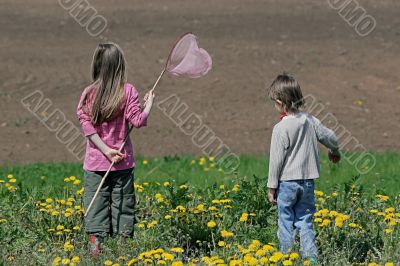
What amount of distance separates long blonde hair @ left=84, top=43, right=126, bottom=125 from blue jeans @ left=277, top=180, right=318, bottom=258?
120cm

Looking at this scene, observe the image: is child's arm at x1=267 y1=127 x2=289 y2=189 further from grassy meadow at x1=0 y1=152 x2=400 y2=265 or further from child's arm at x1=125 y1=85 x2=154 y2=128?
child's arm at x1=125 y1=85 x2=154 y2=128

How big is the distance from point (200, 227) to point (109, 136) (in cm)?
99

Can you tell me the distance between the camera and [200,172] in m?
8.98

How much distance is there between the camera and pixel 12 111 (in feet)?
37.8

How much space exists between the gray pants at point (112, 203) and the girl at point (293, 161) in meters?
0.98

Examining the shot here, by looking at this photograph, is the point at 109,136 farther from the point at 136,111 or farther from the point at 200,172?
the point at 200,172

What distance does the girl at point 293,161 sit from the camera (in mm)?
5816

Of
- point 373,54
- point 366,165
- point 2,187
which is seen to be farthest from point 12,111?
point 373,54

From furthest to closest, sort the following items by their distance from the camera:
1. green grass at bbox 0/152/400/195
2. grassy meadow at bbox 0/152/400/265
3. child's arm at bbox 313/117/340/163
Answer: green grass at bbox 0/152/400/195 < child's arm at bbox 313/117/340/163 < grassy meadow at bbox 0/152/400/265

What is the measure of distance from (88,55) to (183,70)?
27.1ft

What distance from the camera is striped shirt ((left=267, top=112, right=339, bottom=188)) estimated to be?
5.82 metres

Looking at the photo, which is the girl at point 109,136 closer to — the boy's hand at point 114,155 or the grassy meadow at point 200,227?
the boy's hand at point 114,155

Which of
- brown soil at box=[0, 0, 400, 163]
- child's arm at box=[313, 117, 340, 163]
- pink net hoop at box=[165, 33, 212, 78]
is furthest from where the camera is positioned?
brown soil at box=[0, 0, 400, 163]

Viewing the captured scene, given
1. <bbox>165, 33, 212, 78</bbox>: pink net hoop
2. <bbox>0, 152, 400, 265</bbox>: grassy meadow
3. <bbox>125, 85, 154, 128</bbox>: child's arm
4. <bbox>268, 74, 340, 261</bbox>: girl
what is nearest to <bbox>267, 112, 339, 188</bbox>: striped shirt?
<bbox>268, 74, 340, 261</bbox>: girl
